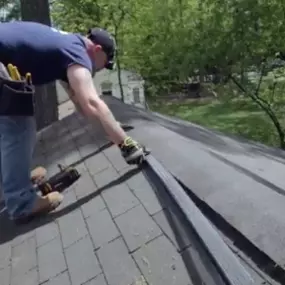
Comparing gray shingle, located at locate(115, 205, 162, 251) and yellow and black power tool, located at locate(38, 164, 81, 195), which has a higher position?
gray shingle, located at locate(115, 205, 162, 251)

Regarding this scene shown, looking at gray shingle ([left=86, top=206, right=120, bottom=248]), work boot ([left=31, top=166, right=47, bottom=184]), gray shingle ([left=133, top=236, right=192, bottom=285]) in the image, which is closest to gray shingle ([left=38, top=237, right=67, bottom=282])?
gray shingle ([left=86, top=206, right=120, bottom=248])

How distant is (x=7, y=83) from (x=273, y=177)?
58.4 inches

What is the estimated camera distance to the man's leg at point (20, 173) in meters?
3.50

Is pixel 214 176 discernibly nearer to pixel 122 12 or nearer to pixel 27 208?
pixel 27 208

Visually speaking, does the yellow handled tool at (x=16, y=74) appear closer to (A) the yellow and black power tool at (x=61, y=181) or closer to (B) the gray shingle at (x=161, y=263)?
(A) the yellow and black power tool at (x=61, y=181)

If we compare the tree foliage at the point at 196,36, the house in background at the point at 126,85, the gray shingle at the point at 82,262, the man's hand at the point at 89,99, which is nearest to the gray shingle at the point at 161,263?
the gray shingle at the point at 82,262

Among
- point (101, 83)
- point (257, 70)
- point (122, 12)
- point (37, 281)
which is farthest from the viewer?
point (101, 83)

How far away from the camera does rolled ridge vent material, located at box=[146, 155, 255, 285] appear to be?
1.81 m

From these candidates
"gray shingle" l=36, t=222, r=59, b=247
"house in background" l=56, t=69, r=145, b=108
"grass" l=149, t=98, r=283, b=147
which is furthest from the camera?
"house in background" l=56, t=69, r=145, b=108

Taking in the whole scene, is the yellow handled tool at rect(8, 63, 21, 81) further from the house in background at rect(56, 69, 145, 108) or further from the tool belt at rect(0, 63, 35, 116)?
the house in background at rect(56, 69, 145, 108)

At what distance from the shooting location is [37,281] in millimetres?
2689

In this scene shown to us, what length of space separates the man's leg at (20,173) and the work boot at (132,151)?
55 centimetres

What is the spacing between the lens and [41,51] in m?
3.33

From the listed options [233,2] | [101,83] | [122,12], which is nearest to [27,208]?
[233,2]
